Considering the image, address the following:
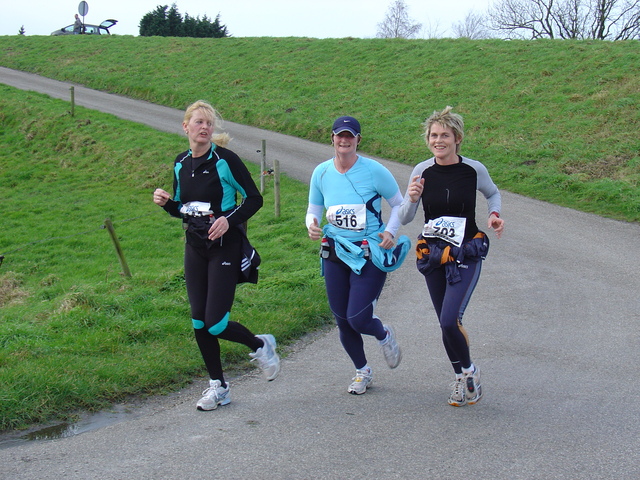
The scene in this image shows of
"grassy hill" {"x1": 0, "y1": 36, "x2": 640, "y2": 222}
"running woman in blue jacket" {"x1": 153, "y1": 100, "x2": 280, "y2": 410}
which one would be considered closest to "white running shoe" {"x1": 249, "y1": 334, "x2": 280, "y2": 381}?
"running woman in blue jacket" {"x1": 153, "y1": 100, "x2": 280, "y2": 410}

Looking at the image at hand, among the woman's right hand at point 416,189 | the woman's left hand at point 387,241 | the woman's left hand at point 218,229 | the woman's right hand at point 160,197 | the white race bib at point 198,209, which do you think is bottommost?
the woman's left hand at point 387,241

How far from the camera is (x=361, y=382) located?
17.8 feet

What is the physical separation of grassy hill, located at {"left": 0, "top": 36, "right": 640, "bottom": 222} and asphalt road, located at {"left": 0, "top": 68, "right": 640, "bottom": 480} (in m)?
7.45

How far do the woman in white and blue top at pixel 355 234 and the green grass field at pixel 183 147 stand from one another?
1.49 metres

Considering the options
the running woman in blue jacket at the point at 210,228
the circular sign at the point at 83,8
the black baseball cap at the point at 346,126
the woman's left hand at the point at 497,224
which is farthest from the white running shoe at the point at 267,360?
the circular sign at the point at 83,8

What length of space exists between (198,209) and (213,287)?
1.94ft

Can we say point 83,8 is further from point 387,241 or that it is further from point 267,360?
point 387,241

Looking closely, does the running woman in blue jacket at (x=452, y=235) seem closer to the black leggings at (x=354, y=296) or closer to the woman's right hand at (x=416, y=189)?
the woman's right hand at (x=416, y=189)

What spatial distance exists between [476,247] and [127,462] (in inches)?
108

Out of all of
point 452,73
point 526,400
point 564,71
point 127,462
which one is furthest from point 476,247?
point 452,73

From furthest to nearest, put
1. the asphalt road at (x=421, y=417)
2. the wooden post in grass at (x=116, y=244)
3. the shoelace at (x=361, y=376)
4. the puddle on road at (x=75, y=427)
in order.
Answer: the wooden post in grass at (x=116, y=244)
the shoelace at (x=361, y=376)
the puddle on road at (x=75, y=427)
the asphalt road at (x=421, y=417)

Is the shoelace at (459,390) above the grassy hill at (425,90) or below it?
below

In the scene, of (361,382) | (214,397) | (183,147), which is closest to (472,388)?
(361,382)

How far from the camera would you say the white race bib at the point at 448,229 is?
509cm
